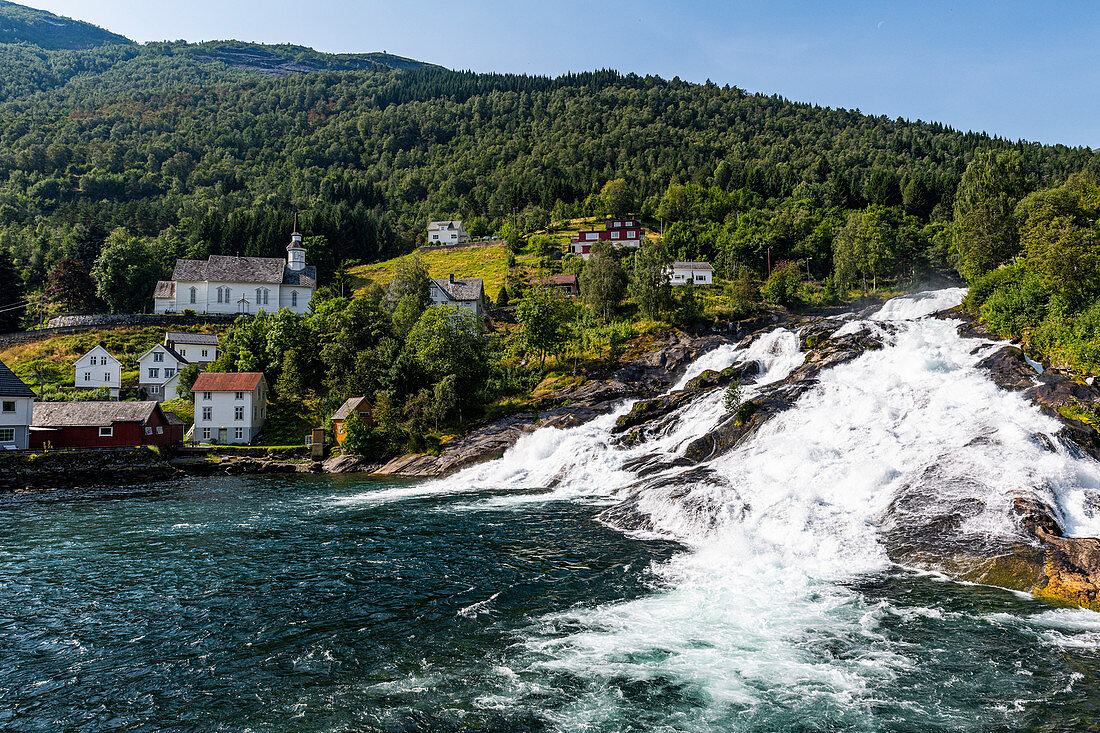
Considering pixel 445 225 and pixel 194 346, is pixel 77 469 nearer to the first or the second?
pixel 194 346

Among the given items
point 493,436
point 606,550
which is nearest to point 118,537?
point 606,550

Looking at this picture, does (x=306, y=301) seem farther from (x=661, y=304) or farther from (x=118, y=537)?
(x=118, y=537)

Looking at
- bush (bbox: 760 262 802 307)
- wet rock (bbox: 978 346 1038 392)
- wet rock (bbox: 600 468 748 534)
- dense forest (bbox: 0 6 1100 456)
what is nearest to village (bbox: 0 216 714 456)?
dense forest (bbox: 0 6 1100 456)

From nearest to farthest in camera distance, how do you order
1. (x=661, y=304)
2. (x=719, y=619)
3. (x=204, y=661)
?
(x=204, y=661)
(x=719, y=619)
(x=661, y=304)

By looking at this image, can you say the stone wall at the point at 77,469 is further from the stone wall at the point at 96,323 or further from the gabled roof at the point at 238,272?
the gabled roof at the point at 238,272

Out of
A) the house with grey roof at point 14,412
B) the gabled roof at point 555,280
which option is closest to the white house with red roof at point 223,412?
the house with grey roof at point 14,412

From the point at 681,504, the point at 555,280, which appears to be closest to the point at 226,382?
the point at 681,504
